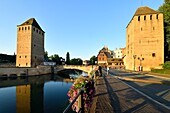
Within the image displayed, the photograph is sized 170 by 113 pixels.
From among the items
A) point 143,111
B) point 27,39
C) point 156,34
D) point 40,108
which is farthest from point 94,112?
point 27,39

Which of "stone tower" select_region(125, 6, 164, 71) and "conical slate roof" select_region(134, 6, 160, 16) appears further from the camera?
"conical slate roof" select_region(134, 6, 160, 16)

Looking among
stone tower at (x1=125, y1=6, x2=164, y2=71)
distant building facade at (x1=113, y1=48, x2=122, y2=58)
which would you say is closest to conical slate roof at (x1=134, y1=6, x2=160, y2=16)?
stone tower at (x1=125, y1=6, x2=164, y2=71)

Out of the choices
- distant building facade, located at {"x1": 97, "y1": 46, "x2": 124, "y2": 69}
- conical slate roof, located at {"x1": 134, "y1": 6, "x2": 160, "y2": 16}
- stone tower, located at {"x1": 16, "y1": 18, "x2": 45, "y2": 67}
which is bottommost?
distant building facade, located at {"x1": 97, "y1": 46, "x2": 124, "y2": 69}

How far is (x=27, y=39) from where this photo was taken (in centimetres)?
5475

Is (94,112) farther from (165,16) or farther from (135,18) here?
(165,16)

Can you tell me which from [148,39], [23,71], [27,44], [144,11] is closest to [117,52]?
[144,11]

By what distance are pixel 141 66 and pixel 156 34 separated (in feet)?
30.9

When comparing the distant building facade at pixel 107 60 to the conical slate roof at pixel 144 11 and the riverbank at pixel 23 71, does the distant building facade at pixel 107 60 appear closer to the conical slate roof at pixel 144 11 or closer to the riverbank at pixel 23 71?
the riverbank at pixel 23 71

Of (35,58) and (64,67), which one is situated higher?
(35,58)

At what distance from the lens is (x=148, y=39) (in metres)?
36.7

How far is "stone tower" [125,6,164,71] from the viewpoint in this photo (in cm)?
3581

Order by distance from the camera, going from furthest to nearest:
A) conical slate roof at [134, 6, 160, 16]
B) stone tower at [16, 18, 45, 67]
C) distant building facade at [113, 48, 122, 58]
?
distant building facade at [113, 48, 122, 58]
stone tower at [16, 18, 45, 67]
conical slate roof at [134, 6, 160, 16]

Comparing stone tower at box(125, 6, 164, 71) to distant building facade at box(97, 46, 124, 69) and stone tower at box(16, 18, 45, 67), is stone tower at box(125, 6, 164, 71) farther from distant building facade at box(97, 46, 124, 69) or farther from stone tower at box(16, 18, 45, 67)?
stone tower at box(16, 18, 45, 67)

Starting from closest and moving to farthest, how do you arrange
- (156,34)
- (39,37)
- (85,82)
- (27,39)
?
(85,82), (156,34), (27,39), (39,37)
